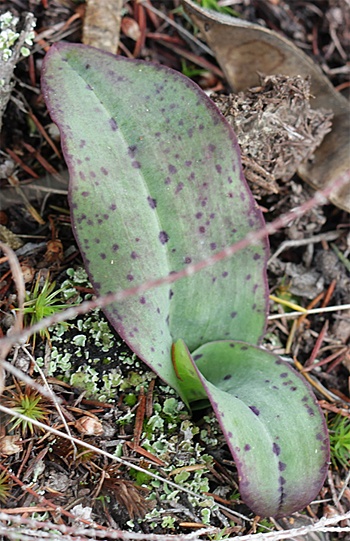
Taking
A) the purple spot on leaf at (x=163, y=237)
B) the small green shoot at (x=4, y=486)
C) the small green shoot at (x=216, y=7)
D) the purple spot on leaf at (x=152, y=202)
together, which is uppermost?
the small green shoot at (x=216, y=7)

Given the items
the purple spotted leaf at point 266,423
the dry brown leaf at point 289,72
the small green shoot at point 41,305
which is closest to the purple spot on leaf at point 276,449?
the purple spotted leaf at point 266,423

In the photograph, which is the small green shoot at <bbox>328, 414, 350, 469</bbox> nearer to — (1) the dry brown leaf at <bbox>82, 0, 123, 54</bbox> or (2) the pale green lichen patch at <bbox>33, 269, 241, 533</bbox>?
(2) the pale green lichen patch at <bbox>33, 269, 241, 533</bbox>

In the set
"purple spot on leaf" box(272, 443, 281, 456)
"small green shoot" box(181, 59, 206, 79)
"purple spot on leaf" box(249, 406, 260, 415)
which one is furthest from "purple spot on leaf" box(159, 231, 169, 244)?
"small green shoot" box(181, 59, 206, 79)

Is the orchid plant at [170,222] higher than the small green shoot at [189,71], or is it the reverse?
the small green shoot at [189,71]

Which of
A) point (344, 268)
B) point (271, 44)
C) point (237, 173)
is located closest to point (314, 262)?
point (344, 268)

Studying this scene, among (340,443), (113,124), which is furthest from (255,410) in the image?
(113,124)

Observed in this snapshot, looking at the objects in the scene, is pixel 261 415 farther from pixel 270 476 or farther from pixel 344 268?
pixel 344 268

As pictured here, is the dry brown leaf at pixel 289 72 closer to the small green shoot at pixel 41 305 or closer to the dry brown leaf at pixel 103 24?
the dry brown leaf at pixel 103 24
